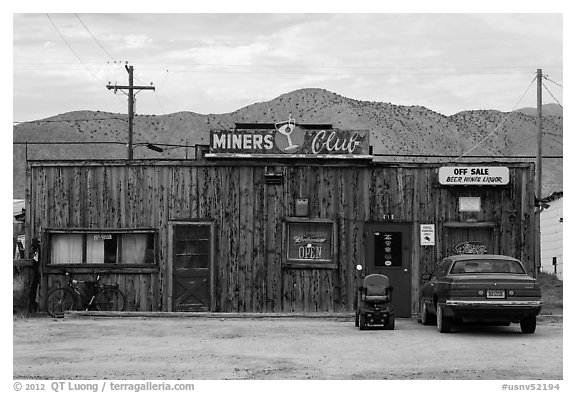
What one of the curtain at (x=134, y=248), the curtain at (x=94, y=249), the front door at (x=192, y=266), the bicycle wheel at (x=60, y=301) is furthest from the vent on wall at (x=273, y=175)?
the bicycle wheel at (x=60, y=301)

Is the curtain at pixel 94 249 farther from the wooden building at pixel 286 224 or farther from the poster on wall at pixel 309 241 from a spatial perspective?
the poster on wall at pixel 309 241

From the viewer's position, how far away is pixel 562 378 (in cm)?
1442

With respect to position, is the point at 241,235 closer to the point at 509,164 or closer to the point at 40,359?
the point at 509,164

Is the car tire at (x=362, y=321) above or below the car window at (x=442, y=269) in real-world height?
below

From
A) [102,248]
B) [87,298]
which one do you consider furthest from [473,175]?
[87,298]

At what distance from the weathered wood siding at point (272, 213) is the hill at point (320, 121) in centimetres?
10654

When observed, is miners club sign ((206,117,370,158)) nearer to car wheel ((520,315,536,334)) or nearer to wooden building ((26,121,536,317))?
wooden building ((26,121,536,317))

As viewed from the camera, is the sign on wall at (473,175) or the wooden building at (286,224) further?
the wooden building at (286,224)

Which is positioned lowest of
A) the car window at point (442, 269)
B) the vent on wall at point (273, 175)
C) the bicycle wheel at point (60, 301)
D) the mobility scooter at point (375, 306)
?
the bicycle wheel at point (60, 301)

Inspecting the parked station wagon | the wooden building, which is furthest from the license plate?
the wooden building

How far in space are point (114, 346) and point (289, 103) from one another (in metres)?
135

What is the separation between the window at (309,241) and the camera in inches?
1088
